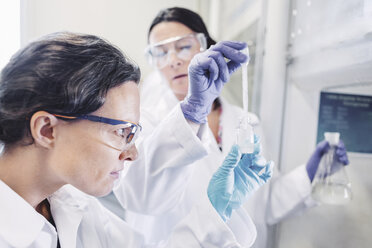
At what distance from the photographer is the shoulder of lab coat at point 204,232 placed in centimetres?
78

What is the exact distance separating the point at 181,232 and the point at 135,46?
93cm

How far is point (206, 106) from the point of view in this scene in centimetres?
95

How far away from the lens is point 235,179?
89cm

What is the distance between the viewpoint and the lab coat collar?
85 cm

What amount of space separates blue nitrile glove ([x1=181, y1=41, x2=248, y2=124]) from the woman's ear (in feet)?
1.29

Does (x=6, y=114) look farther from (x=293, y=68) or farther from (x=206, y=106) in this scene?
(x=293, y=68)

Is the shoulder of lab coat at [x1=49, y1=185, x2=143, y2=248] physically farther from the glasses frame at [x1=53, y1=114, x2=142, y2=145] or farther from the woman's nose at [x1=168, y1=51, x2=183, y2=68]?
the woman's nose at [x1=168, y1=51, x2=183, y2=68]

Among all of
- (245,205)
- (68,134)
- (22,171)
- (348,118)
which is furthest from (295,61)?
(22,171)

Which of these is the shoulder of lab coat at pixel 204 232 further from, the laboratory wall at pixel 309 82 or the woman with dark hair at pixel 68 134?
the laboratory wall at pixel 309 82

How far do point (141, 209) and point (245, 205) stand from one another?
42cm

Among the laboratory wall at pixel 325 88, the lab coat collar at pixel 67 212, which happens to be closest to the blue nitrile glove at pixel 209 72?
the laboratory wall at pixel 325 88

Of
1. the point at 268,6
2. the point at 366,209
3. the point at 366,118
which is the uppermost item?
the point at 268,6

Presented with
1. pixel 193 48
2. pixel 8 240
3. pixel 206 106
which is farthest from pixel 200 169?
pixel 8 240

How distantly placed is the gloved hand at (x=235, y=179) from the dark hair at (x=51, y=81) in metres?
0.38
